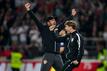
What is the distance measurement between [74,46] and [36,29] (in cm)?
834

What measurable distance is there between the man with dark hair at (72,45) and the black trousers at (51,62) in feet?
2.47

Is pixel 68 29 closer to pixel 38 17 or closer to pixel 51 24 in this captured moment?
pixel 51 24

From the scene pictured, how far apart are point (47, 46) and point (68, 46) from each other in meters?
0.95

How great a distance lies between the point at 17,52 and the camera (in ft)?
62.5

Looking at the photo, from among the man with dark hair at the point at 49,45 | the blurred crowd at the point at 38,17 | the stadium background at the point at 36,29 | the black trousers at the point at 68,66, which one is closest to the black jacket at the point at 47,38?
the man with dark hair at the point at 49,45

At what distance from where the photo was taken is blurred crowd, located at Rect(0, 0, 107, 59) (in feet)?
63.8

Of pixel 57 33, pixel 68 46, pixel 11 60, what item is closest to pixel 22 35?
pixel 11 60

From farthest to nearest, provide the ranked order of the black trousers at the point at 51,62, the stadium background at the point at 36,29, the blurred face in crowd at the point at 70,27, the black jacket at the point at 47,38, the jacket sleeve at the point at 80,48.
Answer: the stadium background at the point at 36,29 < the black jacket at the point at 47,38 < the black trousers at the point at 51,62 < the blurred face in crowd at the point at 70,27 < the jacket sleeve at the point at 80,48

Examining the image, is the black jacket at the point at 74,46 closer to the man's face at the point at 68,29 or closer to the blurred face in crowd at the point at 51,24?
the man's face at the point at 68,29

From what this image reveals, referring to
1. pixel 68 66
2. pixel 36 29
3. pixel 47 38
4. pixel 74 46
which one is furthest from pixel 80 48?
pixel 36 29

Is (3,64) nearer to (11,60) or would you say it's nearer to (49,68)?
(11,60)

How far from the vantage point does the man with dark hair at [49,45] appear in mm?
12367

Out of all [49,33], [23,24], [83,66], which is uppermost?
[49,33]

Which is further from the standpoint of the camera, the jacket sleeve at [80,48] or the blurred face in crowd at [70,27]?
the blurred face in crowd at [70,27]
